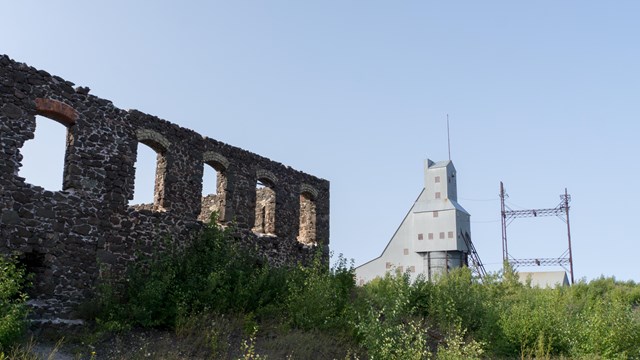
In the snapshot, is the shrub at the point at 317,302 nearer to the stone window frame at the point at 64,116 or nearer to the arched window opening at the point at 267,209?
the arched window opening at the point at 267,209

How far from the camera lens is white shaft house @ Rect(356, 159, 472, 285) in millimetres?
29672

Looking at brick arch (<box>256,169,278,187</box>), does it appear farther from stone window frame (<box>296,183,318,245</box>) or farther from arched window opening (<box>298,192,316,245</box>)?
arched window opening (<box>298,192,316,245</box>)

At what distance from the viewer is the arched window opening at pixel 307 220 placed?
22.5 metres

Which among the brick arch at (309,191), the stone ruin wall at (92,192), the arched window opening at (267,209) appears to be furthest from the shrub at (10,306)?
the brick arch at (309,191)

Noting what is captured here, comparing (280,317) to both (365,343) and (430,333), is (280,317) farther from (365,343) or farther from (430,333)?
(430,333)

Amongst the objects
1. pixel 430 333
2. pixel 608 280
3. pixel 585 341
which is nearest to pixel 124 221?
pixel 430 333

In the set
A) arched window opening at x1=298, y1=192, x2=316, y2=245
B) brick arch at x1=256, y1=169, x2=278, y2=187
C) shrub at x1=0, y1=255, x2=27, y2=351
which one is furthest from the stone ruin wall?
arched window opening at x1=298, y1=192, x2=316, y2=245

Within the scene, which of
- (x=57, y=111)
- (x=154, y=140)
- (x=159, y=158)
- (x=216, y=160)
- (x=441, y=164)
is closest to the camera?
(x=57, y=111)

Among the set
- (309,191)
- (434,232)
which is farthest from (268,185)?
(434,232)

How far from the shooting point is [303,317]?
48.9ft

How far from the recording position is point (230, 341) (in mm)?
13477

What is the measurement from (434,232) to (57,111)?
2019 centimetres

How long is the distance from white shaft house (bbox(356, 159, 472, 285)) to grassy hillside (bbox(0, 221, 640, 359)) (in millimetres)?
10889

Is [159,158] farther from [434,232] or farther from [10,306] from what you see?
[434,232]
